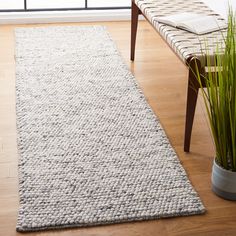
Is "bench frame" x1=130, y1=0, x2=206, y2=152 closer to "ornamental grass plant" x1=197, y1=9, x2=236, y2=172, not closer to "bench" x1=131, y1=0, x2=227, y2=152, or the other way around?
"bench" x1=131, y1=0, x2=227, y2=152

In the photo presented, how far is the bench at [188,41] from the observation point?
237 cm

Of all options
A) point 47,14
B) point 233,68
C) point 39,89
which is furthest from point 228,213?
point 47,14

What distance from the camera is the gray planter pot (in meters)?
2.12

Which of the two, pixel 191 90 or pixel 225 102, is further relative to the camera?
pixel 191 90

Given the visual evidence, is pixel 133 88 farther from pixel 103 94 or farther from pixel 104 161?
pixel 104 161

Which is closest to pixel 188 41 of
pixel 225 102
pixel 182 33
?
pixel 182 33

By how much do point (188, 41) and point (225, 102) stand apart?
2.17 feet

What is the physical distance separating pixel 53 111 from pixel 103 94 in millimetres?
346

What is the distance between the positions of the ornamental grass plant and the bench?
0.25 metres

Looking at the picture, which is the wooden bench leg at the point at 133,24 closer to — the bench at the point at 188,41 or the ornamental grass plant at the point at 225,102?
the bench at the point at 188,41

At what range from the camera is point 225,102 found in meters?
2.00

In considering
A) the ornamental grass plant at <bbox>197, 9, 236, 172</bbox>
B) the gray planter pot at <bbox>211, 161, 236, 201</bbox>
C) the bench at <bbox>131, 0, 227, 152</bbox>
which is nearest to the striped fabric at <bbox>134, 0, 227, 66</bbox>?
the bench at <bbox>131, 0, 227, 152</bbox>

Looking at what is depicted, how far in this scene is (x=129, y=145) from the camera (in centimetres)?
253

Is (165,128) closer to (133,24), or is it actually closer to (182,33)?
(182,33)
